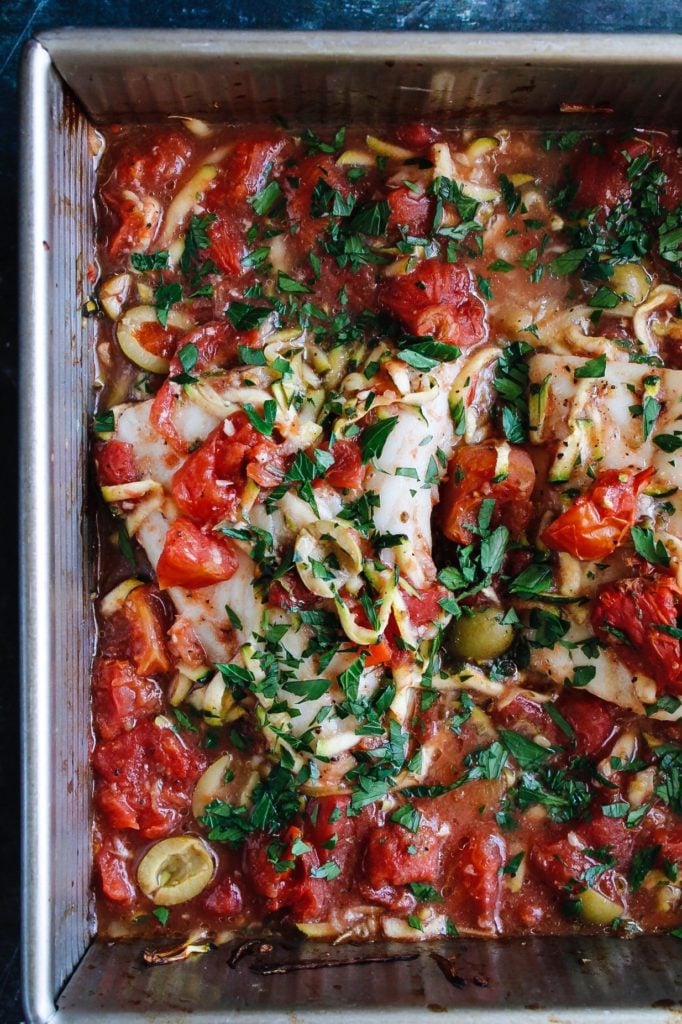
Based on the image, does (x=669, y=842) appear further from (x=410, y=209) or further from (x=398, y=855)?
(x=410, y=209)

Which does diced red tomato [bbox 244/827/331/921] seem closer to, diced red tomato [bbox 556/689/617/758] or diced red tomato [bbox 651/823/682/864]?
diced red tomato [bbox 556/689/617/758]

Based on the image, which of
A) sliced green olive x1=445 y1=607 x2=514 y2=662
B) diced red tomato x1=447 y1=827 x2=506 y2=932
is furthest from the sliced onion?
diced red tomato x1=447 y1=827 x2=506 y2=932

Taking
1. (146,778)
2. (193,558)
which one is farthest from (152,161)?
(146,778)

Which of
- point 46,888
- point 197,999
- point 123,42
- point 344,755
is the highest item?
point 123,42

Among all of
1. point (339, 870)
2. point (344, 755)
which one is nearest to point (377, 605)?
point (344, 755)

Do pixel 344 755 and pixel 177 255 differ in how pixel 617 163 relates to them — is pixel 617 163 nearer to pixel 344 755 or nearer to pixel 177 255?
pixel 177 255
